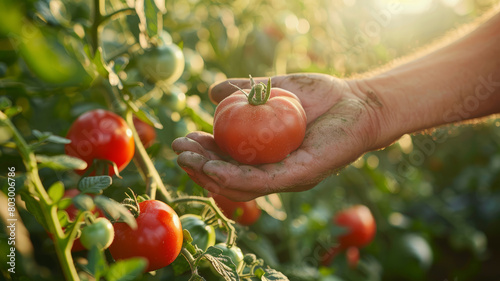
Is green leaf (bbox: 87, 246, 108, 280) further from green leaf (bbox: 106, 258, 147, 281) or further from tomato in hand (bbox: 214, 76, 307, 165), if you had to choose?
tomato in hand (bbox: 214, 76, 307, 165)

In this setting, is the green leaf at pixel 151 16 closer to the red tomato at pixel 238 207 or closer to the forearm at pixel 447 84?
the red tomato at pixel 238 207

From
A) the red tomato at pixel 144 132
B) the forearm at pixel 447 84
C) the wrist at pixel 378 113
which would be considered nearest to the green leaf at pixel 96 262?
the red tomato at pixel 144 132

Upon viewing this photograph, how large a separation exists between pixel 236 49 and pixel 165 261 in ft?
3.68

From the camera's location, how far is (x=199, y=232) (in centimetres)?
80

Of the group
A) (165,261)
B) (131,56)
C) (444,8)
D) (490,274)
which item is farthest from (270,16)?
(490,274)

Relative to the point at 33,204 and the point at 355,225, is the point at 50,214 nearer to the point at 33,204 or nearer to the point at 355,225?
the point at 33,204

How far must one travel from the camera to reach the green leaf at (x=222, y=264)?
0.67m

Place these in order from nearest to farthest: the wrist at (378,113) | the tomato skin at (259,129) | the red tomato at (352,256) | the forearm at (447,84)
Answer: the tomato skin at (259,129) → the wrist at (378,113) → the forearm at (447,84) → the red tomato at (352,256)

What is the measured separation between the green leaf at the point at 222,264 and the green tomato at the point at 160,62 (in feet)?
1.47

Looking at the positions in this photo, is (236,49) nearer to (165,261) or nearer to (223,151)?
(223,151)

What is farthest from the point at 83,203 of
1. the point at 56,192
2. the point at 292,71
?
the point at 292,71

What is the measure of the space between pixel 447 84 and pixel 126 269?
1.22 m

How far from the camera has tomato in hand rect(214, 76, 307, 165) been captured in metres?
0.88

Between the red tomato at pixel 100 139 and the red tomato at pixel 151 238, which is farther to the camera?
the red tomato at pixel 100 139
